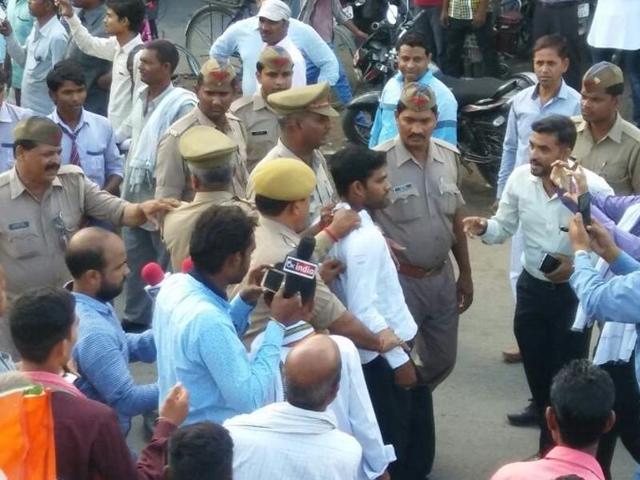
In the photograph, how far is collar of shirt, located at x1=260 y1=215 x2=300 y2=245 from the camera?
202 inches

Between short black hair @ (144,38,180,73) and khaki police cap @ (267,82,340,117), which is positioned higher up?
khaki police cap @ (267,82,340,117)

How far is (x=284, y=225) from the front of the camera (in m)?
5.15

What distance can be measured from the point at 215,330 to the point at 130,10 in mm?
4962

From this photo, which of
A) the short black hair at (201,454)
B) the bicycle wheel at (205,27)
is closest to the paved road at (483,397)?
the short black hair at (201,454)

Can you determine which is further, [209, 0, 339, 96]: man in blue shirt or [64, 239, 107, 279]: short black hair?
[209, 0, 339, 96]: man in blue shirt

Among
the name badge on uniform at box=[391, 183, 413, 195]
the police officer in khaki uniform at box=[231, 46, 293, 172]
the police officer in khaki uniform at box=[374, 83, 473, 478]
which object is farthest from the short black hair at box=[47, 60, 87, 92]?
the name badge on uniform at box=[391, 183, 413, 195]

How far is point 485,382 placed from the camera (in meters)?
7.39

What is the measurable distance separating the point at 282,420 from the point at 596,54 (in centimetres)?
785

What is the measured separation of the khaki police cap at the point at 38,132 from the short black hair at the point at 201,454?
2772 millimetres

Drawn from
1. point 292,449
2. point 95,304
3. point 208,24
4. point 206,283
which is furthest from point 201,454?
point 208,24

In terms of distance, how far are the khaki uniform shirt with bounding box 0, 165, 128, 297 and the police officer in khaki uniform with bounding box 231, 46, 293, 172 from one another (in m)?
1.61

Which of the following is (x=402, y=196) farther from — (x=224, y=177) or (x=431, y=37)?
(x=431, y=37)

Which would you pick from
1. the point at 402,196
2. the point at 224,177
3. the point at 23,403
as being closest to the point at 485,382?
the point at 402,196

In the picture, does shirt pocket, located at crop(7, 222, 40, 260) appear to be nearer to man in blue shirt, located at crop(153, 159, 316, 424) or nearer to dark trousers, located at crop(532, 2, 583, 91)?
man in blue shirt, located at crop(153, 159, 316, 424)
